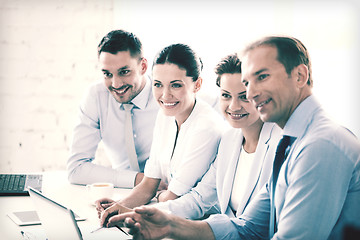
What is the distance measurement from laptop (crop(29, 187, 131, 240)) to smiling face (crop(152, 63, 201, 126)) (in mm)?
691

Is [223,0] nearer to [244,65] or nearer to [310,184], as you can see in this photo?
[244,65]

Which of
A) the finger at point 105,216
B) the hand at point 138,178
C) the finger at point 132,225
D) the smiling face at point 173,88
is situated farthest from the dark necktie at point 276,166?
the hand at point 138,178

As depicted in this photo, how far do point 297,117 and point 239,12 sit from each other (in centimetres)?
208

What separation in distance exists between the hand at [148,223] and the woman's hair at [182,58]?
0.75 meters

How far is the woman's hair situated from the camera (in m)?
1.80

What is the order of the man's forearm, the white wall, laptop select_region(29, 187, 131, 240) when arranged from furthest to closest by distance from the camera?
the white wall
the man's forearm
laptop select_region(29, 187, 131, 240)

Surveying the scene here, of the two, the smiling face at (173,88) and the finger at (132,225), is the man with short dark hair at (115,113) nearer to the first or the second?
the smiling face at (173,88)

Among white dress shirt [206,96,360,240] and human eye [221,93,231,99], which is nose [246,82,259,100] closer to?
white dress shirt [206,96,360,240]

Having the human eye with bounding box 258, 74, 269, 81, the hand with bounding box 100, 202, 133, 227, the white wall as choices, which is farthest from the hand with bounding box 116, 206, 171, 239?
the white wall

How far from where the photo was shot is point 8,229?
1402 mm

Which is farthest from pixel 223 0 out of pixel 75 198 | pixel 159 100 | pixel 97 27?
pixel 75 198

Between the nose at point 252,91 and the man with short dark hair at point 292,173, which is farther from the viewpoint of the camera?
the nose at point 252,91

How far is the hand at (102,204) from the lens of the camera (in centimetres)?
157

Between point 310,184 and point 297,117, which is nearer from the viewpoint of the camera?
point 310,184
